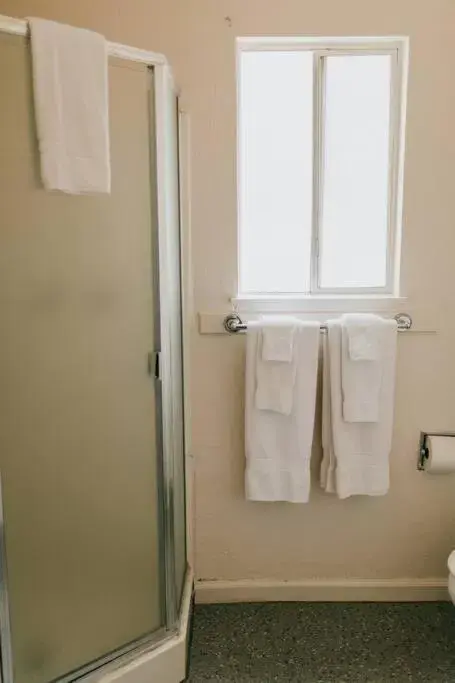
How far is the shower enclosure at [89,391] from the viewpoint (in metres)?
1.41

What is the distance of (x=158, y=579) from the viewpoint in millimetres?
1777

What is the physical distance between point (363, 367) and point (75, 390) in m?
0.98

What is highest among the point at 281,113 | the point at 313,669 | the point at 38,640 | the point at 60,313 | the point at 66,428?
the point at 281,113

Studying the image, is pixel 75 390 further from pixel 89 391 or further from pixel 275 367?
pixel 275 367

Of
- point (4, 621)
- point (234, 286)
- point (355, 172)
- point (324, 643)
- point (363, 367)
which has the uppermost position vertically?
point (355, 172)

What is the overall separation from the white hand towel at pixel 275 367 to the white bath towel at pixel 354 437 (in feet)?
0.48

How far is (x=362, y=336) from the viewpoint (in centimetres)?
192

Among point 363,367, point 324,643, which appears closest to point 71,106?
point 363,367

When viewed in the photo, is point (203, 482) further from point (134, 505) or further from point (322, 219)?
point (322, 219)

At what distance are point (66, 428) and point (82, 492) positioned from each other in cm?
20

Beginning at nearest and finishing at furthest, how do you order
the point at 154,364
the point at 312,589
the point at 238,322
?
the point at 154,364 < the point at 238,322 < the point at 312,589

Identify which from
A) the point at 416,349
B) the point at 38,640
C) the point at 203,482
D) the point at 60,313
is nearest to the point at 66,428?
the point at 60,313

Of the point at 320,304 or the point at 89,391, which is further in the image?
the point at 320,304

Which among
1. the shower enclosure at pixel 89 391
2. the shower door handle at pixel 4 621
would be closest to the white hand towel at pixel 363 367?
the shower enclosure at pixel 89 391
